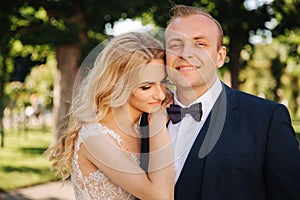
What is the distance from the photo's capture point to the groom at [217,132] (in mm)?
2502

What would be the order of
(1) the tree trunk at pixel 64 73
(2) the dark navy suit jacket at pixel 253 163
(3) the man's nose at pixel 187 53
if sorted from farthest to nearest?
(1) the tree trunk at pixel 64 73, (3) the man's nose at pixel 187 53, (2) the dark navy suit jacket at pixel 253 163

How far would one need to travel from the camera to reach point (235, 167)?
2.50m

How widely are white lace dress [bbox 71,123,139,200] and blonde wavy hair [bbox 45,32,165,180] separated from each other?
0.24 ft

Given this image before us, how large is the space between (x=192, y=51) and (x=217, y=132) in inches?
18.7

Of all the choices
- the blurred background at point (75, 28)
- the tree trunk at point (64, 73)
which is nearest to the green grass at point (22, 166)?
the blurred background at point (75, 28)

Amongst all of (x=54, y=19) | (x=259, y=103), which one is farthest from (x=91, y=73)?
(x=54, y=19)

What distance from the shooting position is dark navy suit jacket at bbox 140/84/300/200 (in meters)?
2.49

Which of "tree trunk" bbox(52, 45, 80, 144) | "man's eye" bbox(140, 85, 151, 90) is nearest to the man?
"man's eye" bbox(140, 85, 151, 90)

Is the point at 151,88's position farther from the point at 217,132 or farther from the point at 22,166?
the point at 22,166

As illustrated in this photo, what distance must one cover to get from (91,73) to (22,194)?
6104mm

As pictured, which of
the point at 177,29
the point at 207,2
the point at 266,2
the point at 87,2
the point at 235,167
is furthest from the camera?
the point at 266,2

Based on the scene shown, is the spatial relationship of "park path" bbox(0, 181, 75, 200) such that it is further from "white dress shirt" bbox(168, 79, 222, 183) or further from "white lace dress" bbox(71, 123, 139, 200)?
"white dress shirt" bbox(168, 79, 222, 183)

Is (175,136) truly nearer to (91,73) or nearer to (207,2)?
(91,73)

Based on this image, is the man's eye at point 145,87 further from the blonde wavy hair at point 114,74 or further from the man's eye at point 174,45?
the man's eye at point 174,45
